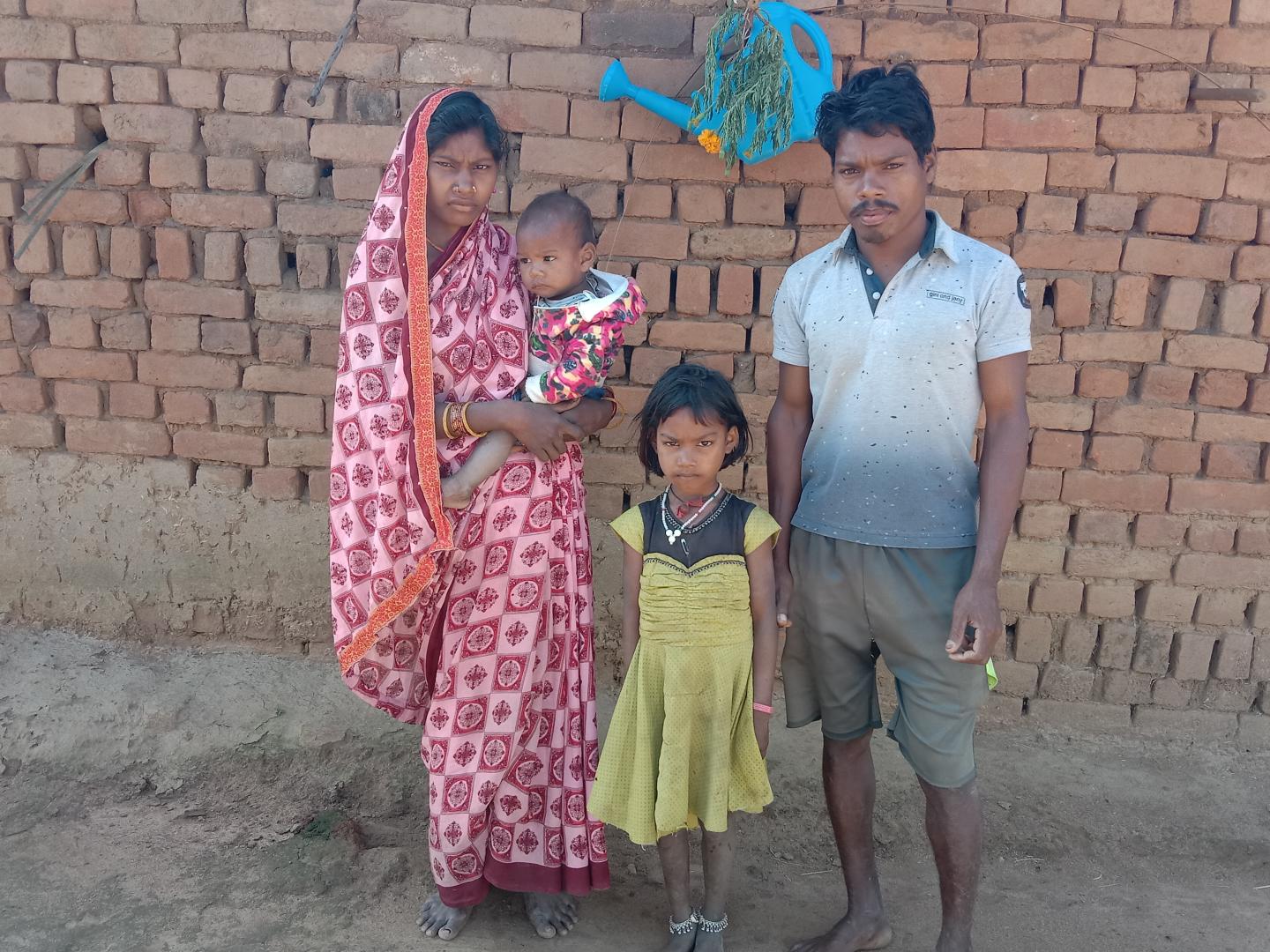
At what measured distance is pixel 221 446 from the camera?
3.41 m

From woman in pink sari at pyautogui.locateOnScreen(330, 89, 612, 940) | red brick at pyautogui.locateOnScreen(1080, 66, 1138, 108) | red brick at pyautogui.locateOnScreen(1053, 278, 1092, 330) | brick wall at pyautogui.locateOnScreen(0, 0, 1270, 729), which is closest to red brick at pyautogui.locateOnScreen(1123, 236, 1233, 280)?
brick wall at pyautogui.locateOnScreen(0, 0, 1270, 729)

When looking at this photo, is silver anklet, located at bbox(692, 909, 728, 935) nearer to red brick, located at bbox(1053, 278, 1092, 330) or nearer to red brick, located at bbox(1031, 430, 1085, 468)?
red brick, located at bbox(1031, 430, 1085, 468)

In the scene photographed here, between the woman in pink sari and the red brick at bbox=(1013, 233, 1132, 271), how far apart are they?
145 centimetres

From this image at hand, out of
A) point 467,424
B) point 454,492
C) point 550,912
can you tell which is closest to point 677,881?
point 550,912

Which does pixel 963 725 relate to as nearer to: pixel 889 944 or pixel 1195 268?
pixel 889 944

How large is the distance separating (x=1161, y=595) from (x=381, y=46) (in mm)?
2919

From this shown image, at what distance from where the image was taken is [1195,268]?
3.04m

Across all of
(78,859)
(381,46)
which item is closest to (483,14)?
(381,46)

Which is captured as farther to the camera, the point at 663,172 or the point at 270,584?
the point at 270,584

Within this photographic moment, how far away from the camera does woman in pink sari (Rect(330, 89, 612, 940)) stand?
7.70 ft

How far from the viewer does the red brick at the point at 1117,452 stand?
3141 mm

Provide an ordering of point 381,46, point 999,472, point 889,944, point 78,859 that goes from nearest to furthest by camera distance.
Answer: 1. point 999,472
2. point 889,944
3. point 78,859
4. point 381,46

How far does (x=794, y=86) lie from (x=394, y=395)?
139 cm

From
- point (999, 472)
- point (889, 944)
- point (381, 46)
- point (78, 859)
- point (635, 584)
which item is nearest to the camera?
point (999, 472)
